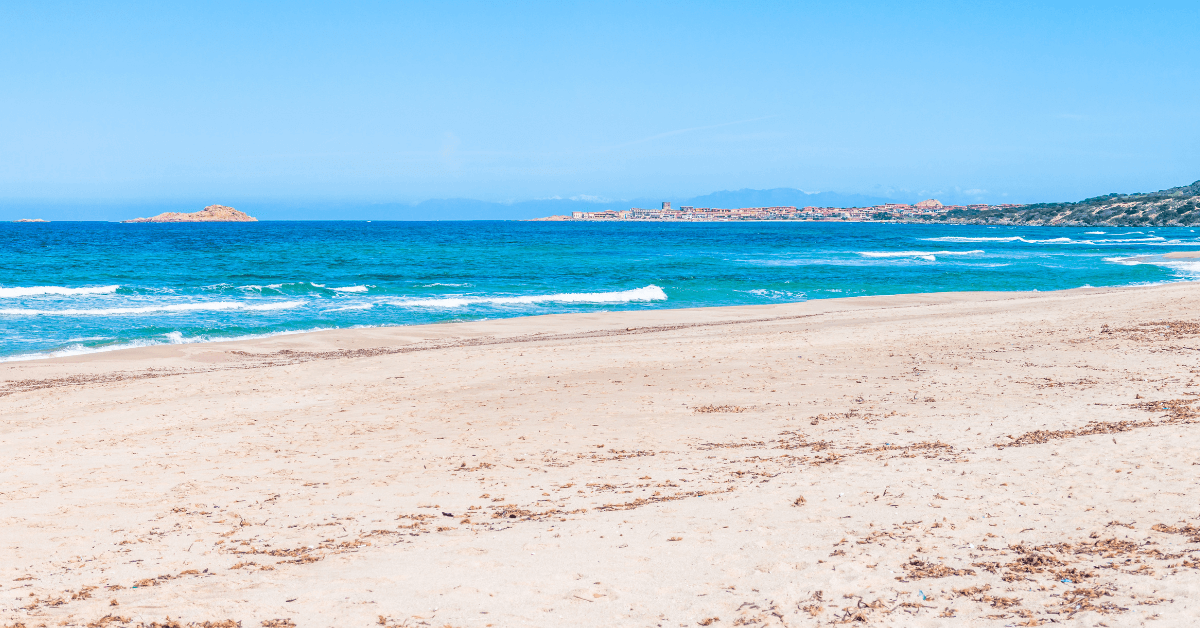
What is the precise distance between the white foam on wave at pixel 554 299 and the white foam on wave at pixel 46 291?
11.7 metres

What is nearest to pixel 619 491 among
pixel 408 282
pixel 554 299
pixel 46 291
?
pixel 554 299

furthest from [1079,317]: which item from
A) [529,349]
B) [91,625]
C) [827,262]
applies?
[827,262]

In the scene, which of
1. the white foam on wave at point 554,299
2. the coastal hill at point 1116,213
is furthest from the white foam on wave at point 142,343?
the coastal hill at point 1116,213

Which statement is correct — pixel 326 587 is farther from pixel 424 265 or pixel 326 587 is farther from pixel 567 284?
pixel 424 265

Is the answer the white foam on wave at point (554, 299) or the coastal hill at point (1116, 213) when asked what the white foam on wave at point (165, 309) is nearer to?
the white foam on wave at point (554, 299)

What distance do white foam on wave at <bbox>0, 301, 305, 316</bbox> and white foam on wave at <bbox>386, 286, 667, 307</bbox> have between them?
12.4 feet

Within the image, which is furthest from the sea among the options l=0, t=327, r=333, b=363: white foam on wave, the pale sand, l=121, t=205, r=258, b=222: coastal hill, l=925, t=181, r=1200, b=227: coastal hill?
l=121, t=205, r=258, b=222: coastal hill

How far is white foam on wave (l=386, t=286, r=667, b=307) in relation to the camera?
1105 inches

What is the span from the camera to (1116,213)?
139m

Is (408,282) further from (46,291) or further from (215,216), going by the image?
(215,216)

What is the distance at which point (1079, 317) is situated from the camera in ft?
58.9

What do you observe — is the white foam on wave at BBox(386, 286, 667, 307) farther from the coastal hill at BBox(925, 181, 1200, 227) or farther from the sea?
the coastal hill at BBox(925, 181, 1200, 227)

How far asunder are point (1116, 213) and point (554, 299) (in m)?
141

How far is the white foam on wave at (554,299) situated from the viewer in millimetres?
28055
